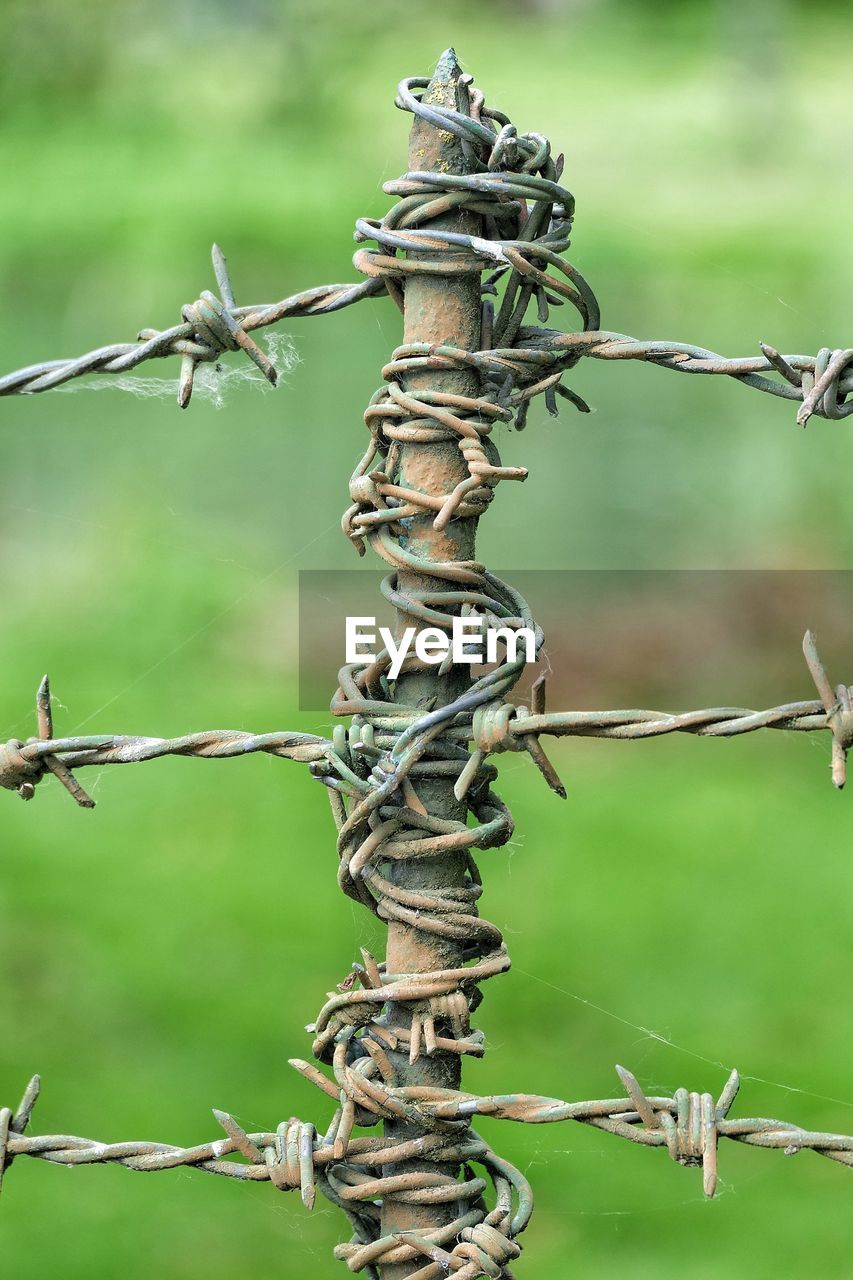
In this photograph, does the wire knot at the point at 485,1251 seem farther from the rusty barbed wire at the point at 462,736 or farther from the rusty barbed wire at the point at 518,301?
the rusty barbed wire at the point at 518,301

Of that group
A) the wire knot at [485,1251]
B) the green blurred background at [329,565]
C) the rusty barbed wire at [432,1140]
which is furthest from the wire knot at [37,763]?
the green blurred background at [329,565]

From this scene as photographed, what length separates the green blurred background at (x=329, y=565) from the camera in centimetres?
198

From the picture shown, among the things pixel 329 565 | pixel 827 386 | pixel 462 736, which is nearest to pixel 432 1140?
pixel 462 736

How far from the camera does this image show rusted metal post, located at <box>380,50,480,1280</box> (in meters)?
0.68

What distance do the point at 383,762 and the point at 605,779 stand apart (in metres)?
2.63

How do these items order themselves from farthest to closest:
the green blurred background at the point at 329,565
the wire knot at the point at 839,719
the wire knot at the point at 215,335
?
the green blurred background at the point at 329,565 < the wire knot at the point at 215,335 < the wire knot at the point at 839,719

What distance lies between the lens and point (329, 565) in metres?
3.07

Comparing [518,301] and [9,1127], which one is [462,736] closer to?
[518,301]

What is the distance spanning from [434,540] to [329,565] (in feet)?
7.83

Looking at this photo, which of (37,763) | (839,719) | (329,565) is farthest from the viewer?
(329,565)

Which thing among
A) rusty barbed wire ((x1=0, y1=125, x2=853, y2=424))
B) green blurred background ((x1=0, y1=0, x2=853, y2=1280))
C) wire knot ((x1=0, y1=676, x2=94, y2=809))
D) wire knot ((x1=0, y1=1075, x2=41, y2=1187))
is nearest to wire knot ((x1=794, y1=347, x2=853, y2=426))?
rusty barbed wire ((x1=0, y1=125, x2=853, y2=424))

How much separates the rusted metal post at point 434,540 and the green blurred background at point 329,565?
1036mm

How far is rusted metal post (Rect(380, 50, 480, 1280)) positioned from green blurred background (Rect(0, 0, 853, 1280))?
104cm

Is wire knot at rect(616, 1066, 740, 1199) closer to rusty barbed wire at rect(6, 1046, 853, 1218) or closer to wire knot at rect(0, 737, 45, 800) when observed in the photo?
rusty barbed wire at rect(6, 1046, 853, 1218)
